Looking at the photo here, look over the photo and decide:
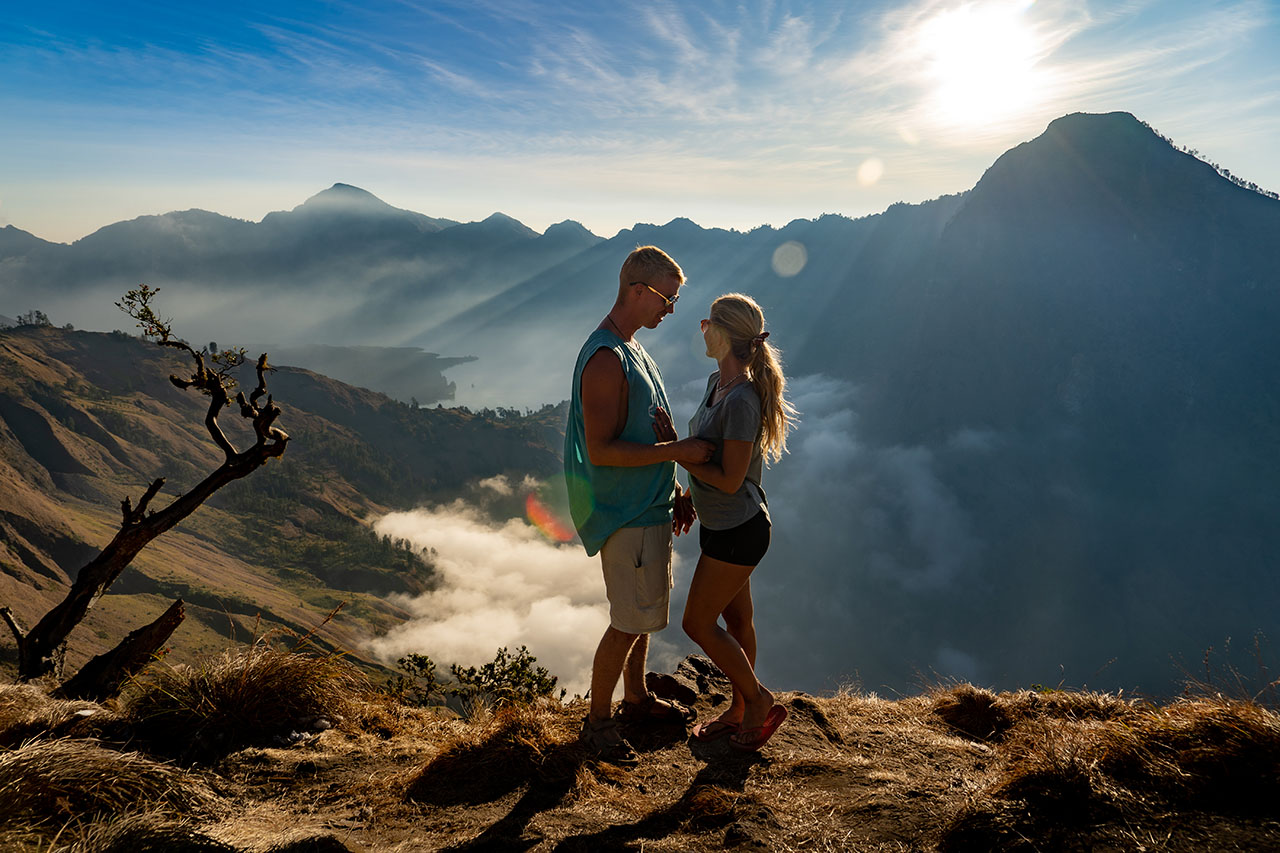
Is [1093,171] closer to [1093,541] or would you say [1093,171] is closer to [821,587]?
[1093,541]

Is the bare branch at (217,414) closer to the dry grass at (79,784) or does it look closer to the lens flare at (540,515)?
the dry grass at (79,784)

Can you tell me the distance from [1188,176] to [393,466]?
718ft

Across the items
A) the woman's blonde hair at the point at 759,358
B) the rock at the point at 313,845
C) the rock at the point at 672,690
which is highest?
the woman's blonde hair at the point at 759,358

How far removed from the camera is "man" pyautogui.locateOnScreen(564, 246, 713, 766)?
3934mm

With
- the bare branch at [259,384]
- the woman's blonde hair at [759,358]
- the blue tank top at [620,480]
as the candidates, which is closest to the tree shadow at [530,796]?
the blue tank top at [620,480]

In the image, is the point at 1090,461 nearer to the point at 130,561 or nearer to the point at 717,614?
the point at 717,614

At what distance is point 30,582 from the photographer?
313ft

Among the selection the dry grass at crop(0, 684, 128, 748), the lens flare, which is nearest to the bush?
the dry grass at crop(0, 684, 128, 748)

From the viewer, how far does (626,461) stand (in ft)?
12.7

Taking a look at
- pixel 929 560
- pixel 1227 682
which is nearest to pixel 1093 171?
pixel 929 560

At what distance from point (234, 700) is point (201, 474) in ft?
569

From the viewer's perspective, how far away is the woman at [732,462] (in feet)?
13.1

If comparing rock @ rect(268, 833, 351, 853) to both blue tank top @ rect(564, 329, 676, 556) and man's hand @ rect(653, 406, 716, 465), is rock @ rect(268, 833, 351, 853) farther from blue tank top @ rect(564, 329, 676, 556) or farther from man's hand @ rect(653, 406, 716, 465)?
man's hand @ rect(653, 406, 716, 465)

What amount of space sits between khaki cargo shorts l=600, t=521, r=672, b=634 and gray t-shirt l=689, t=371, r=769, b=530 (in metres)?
0.38
